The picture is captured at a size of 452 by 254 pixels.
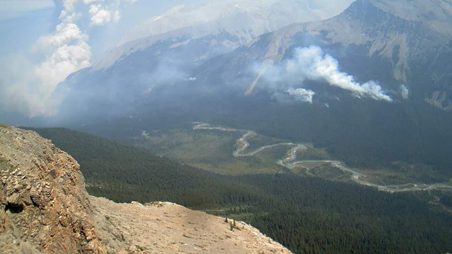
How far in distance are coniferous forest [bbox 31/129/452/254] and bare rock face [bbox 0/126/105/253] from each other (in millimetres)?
60774

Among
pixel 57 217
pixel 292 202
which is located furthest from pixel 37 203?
pixel 292 202

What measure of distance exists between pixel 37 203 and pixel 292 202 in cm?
10805

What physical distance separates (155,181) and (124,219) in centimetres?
8758

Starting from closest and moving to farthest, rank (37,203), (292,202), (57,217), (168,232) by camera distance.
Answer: (37,203)
(57,217)
(168,232)
(292,202)

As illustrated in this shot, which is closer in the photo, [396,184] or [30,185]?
[30,185]

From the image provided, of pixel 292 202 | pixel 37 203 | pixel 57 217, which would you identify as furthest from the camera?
pixel 292 202

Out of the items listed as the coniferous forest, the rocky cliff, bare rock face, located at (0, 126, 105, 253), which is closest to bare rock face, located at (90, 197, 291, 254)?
the rocky cliff

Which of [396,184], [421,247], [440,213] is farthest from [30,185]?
[396,184]

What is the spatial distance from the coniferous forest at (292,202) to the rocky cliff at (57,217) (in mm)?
45860

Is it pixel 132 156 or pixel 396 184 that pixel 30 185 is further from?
pixel 396 184

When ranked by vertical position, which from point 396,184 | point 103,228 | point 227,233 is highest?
point 103,228

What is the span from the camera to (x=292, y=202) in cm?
13188

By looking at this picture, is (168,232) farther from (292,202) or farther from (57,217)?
(292,202)

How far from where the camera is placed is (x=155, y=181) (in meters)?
135
